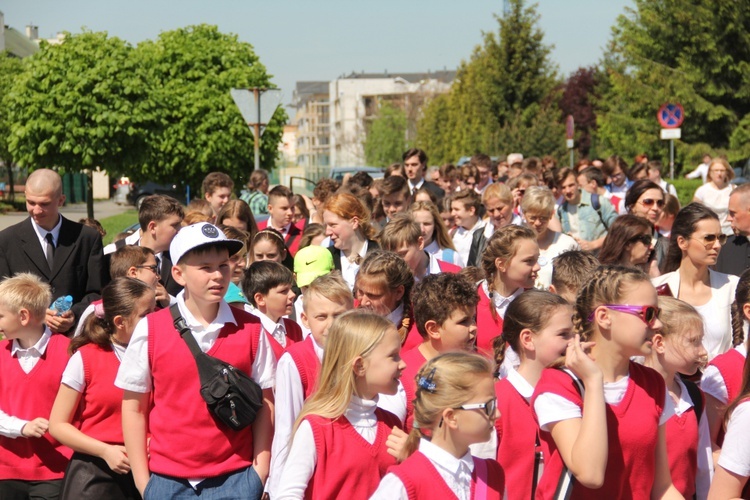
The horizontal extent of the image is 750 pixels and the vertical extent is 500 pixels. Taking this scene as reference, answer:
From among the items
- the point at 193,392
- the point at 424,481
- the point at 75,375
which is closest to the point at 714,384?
the point at 424,481

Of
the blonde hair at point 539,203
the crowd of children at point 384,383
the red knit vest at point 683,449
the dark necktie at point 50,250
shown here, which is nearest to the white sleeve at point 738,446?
the crowd of children at point 384,383

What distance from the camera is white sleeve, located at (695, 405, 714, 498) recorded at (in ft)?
14.7

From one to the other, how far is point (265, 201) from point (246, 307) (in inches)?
362

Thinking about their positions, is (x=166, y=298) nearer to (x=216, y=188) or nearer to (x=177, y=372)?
(x=177, y=372)

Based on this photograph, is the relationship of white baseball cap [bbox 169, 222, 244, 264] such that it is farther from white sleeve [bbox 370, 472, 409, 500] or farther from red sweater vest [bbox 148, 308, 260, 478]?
white sleeve [bbox 370, 472, 409, 500]

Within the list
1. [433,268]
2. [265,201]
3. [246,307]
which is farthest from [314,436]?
[265,201]

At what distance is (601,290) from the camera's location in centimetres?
386

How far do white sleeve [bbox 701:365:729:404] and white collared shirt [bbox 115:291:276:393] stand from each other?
6.52 feet

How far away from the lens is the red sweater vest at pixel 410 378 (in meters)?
4.47

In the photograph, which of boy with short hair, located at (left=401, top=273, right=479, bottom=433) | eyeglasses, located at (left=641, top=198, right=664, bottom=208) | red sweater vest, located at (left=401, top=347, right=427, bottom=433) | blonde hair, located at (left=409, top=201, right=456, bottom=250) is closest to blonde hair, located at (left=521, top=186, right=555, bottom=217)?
blonde hair, located at (left=409, top=201, right=456, bottom=250)

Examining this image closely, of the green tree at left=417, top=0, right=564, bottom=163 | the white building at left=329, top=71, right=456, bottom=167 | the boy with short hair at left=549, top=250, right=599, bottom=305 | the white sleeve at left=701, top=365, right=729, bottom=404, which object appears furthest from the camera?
the white building at left=329, top=71, right=456, bottom=167

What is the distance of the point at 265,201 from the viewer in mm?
15289

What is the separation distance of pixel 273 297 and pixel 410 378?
156 cm

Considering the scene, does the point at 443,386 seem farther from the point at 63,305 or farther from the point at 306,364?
the point at 63,305
